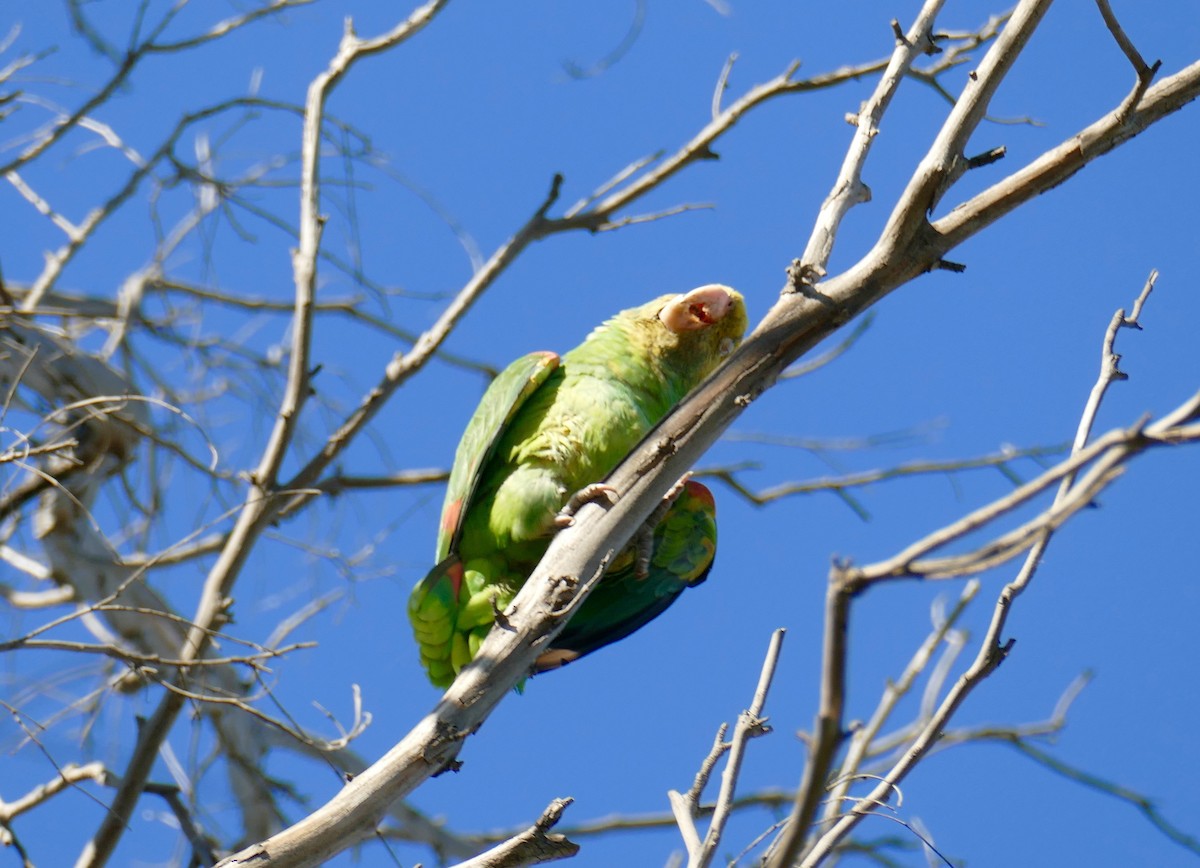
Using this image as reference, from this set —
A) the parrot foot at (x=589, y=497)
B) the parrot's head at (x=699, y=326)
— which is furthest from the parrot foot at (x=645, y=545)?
the parrot's head at (x=699, y=326)

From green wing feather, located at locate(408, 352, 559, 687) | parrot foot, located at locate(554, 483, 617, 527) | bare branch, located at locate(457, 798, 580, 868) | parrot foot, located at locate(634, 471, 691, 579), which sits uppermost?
green wing feather, located at locate(408, 352, 559, 687)

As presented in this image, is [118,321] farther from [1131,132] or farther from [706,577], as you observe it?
[1131,132]

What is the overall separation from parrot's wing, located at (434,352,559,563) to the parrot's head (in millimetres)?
361

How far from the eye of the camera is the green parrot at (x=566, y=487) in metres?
2.97

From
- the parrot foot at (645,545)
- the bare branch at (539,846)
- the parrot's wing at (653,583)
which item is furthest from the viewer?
the parrot's wing at (653,583)

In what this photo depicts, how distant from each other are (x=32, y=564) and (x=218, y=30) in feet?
6.44

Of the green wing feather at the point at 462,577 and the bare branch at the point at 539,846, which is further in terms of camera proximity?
the green wing feather at the point at 462,577

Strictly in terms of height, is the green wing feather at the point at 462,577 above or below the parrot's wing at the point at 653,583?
above

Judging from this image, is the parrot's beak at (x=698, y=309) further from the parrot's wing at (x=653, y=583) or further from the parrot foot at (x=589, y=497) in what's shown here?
the parrot foot at (x=589, y=497)

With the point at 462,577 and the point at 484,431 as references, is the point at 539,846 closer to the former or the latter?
the point at 462,577

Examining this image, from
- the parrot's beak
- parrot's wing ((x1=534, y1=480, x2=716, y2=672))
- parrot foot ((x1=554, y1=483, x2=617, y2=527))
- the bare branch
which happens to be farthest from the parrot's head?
→ the bare branch

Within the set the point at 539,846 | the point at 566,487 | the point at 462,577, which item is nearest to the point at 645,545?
the point at 566,487

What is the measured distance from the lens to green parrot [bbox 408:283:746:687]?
2969 millimetres

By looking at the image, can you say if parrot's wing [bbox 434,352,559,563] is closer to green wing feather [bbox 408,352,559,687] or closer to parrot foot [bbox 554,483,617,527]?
green wing feather [bbox 408,352,559,687]
